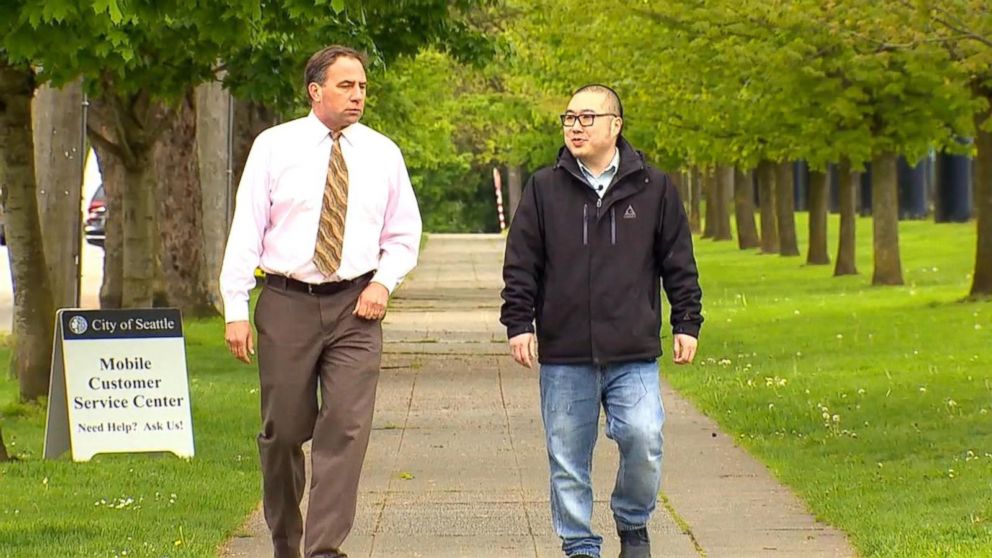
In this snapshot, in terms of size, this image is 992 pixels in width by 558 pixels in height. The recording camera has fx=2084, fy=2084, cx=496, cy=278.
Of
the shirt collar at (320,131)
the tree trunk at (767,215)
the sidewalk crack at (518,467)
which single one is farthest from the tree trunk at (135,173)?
the tree trunk at (767,215)

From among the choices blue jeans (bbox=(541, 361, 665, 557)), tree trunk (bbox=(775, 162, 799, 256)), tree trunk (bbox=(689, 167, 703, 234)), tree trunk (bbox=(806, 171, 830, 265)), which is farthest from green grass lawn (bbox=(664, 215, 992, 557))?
tree trunk (bbox=(689, 167, 703, 234))

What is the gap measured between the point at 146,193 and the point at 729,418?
7826 millimetres

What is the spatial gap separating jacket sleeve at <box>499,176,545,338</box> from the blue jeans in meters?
0.26

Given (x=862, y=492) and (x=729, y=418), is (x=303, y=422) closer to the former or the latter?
(x=862, y=492)

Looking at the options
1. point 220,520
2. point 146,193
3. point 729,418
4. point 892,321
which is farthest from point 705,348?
point 220,520

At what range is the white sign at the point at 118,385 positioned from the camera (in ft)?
37.9

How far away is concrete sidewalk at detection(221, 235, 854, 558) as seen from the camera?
8.73 m

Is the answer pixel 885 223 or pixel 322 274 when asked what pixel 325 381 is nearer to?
pixel 322 274

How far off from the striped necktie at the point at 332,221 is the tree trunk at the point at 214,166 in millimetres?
18405

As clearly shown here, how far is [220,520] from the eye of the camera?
30.6 ft

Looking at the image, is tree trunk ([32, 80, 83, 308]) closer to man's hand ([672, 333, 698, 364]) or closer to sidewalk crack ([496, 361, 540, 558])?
sidewalk crack ([496, 361, 540, 558])

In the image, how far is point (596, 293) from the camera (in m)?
7.38

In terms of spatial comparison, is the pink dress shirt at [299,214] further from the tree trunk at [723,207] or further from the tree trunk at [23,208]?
the tree trunk at [723,207]

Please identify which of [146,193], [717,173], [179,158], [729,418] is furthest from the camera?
[717,173]
